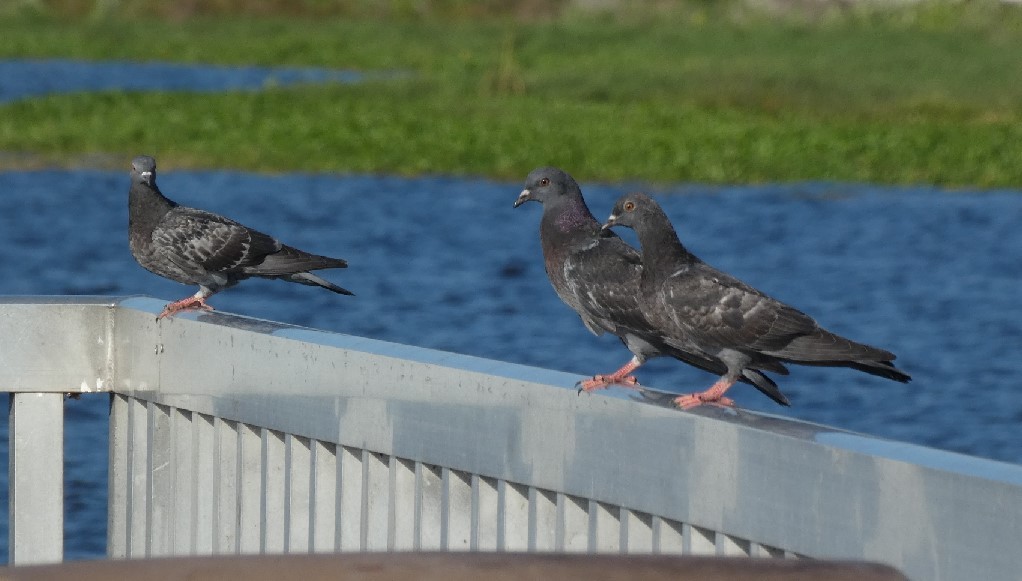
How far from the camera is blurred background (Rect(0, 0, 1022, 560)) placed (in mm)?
18797

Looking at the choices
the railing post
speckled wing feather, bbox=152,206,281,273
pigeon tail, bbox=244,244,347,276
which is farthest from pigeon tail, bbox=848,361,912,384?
speckled wing feather, bbox=152,206,281,273

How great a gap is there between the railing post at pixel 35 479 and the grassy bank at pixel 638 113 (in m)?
25.1

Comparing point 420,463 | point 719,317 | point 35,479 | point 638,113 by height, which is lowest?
point 35,479

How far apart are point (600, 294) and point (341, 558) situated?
431 centimetres

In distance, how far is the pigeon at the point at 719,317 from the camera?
5.70 meters

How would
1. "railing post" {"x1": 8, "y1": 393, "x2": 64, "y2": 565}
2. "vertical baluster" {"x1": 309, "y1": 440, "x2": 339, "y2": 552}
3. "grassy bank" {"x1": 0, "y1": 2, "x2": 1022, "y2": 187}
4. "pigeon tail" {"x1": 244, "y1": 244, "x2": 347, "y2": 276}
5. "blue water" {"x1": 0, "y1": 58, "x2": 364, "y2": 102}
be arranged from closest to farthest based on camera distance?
1. "vertical baluster" {"x1": 309, "y1": 440, "x2": 339, "y2": 552}
2. "railing post" {"x1": 8, "y1": 393, "x2": 64, "y2": 565}
3. "pigeon tail" {"x1": 244, "y1": 244, "x2": 347, "y2": 276}
4. "grassy bank" {"x1": 0, "y1": 2, "x2": 1022, "y2": 187}
5. "blue water" {"x1": 0, "y1": 58, "x2": 364, "y2": 102}

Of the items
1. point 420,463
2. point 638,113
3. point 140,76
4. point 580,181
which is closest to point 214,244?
point 420,463

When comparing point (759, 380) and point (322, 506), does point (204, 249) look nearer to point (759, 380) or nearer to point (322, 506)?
point (759, 380)

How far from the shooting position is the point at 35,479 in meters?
4.88

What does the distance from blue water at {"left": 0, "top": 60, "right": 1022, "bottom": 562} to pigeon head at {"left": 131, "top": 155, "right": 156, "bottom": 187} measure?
3739mm

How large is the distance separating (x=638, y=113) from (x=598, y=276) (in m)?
29.8

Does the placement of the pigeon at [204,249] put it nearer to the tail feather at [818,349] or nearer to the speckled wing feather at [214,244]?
the speckled wing feather at [214,244]

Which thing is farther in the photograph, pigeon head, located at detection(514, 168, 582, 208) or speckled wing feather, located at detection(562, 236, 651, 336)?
pigeon head, located at detection(514, 168, 582, 208)

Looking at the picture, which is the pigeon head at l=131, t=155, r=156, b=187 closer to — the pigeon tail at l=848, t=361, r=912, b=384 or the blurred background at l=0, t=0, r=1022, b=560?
the pigeon tail at l=848, t=361, r=912, b=384
